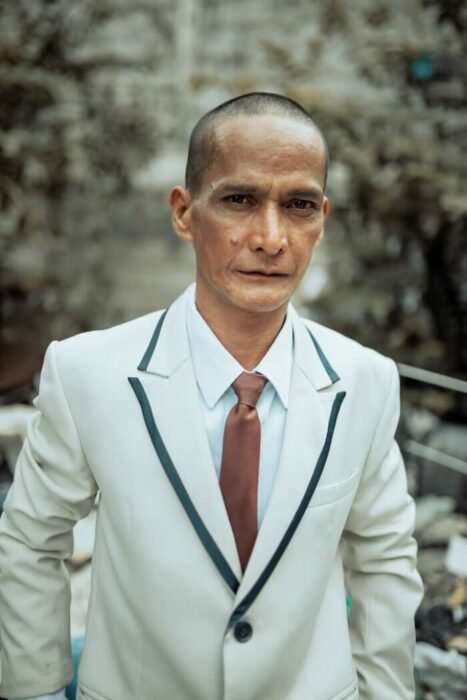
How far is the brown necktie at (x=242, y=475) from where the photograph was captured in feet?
5.50

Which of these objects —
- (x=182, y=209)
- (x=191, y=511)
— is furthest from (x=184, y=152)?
(x=191, y=511)

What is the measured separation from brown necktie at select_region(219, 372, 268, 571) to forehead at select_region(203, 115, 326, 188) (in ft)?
1.73

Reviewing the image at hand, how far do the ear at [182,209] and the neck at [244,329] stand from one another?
159mm

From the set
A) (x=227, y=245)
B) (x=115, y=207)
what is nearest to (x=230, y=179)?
(x=227, y=245)

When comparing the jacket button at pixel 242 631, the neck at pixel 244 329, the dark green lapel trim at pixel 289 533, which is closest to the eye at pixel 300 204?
the neck at pixel 244 329

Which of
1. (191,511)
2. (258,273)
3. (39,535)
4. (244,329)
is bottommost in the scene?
(39,535)

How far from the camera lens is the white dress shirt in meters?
1.73

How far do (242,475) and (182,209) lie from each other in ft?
2.09

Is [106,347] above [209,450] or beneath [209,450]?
above

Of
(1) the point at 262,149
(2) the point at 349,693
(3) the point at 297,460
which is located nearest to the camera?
(1) the point at 262,149

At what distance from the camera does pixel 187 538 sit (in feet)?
5.42

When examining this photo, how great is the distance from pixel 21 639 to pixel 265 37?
5.65 metres

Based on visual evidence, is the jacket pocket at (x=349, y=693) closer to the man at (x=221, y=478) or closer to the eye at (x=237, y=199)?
the man at (x=221, y=478)

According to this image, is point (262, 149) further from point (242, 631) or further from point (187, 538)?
point (242, 631)
